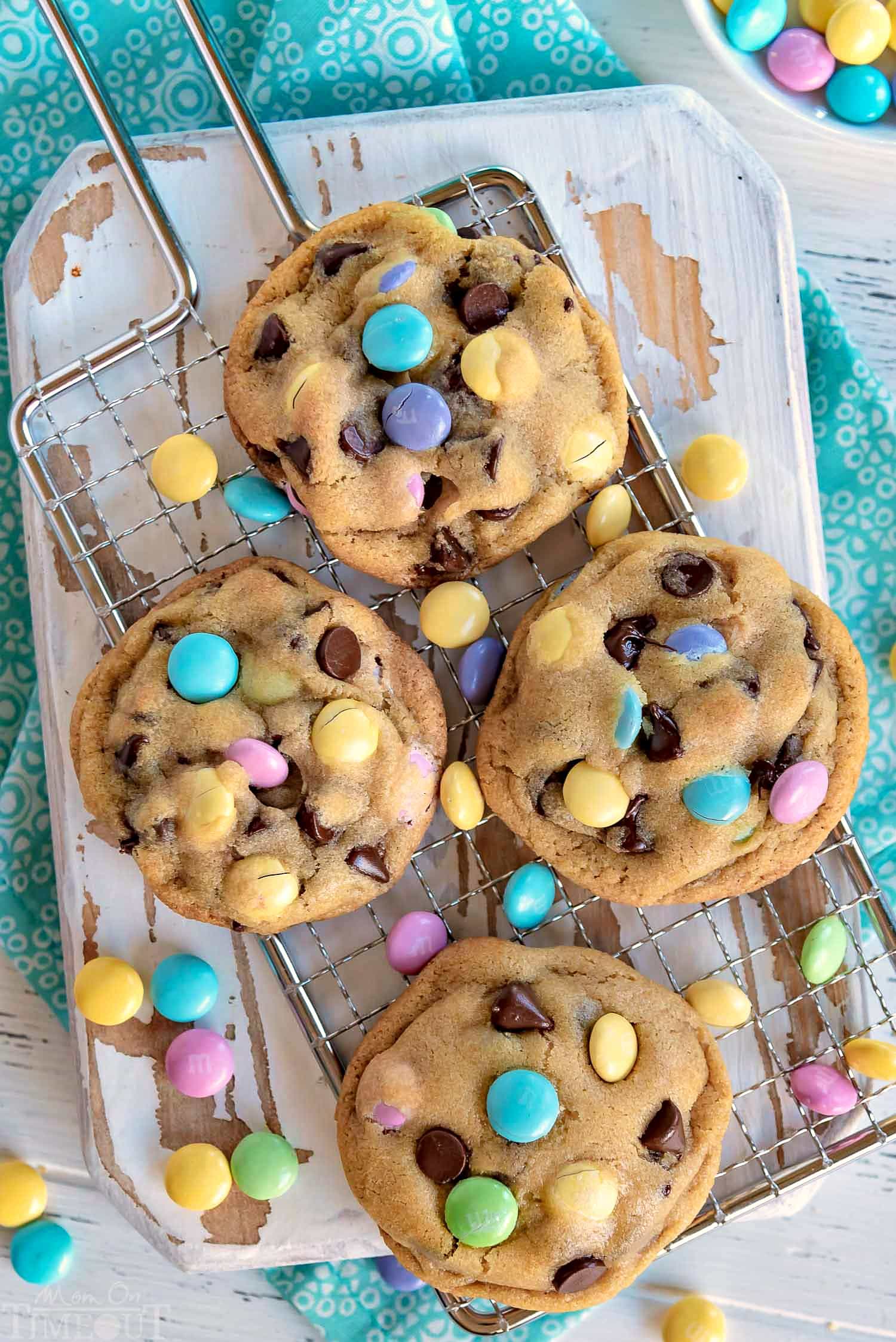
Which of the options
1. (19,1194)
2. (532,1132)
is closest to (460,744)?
(532,1132)

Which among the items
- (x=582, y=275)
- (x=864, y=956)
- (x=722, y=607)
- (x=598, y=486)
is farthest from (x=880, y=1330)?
(x=582, y=275)

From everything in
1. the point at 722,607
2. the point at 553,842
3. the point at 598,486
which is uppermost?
the point at 598,486

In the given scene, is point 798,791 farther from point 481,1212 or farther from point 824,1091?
point 481,1212

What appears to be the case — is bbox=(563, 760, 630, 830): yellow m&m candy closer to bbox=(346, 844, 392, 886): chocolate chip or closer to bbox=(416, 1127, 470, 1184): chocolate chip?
bbox=(346, 844, 392, 886): chocolate chip

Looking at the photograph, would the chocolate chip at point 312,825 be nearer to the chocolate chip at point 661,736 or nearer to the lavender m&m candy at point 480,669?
the lavender m&m candy at point 480,669

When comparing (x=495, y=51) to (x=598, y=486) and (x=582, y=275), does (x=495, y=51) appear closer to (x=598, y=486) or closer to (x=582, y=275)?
(x=582, y=275)
